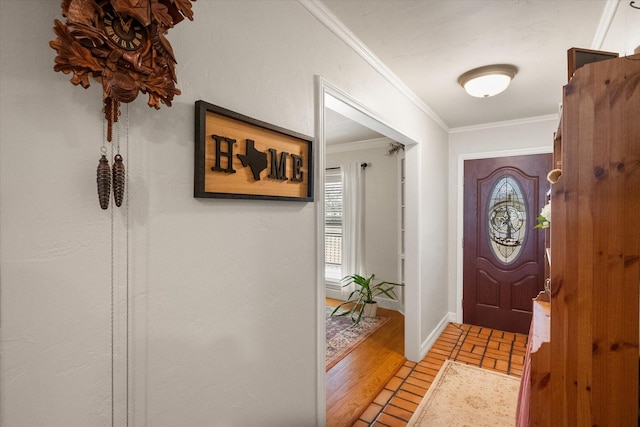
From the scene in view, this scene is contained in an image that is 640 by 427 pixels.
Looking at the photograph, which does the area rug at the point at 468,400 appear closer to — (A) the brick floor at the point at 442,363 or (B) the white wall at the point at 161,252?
(A) the brick floor at the point at 442,363

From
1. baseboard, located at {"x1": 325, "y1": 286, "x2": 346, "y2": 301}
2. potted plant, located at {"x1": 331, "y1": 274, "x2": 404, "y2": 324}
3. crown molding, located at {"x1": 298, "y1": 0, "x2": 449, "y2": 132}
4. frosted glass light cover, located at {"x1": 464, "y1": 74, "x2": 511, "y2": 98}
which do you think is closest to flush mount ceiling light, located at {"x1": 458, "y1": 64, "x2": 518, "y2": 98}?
frosted glass light cover, located at {"x1": 464, "y1": 74, "x2": 511, "y2": 98}

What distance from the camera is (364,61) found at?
1955 millimetres

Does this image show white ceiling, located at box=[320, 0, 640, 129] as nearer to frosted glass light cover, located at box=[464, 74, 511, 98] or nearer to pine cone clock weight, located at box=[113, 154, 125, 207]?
frosted glass light cover, located at box=[464, 74, 511, 98]

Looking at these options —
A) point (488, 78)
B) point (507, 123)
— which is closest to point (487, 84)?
point (488, 78)

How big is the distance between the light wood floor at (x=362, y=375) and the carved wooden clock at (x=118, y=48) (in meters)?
2.10

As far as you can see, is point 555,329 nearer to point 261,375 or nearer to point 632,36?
point 261,375

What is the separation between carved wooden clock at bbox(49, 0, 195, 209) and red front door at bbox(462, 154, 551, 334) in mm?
3588

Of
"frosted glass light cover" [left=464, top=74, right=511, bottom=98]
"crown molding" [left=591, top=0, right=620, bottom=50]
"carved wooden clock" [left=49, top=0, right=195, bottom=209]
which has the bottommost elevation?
"carved wooden clock" [left=49, top=0, right=195, bottom=209]

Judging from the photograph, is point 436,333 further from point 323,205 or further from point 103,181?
point 103,181

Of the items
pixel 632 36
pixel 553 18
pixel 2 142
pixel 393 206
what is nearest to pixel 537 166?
pixel 393 206

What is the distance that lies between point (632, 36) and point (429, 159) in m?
1.92

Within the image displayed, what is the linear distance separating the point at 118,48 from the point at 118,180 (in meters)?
0.30

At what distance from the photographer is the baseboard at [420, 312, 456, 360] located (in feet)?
9.76

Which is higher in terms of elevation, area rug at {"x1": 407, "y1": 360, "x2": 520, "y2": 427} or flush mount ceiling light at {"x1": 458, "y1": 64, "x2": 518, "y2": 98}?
flush mount ceiling light at {"x1": 458, "y1": 64, "x2": 518, "y2": 98}
